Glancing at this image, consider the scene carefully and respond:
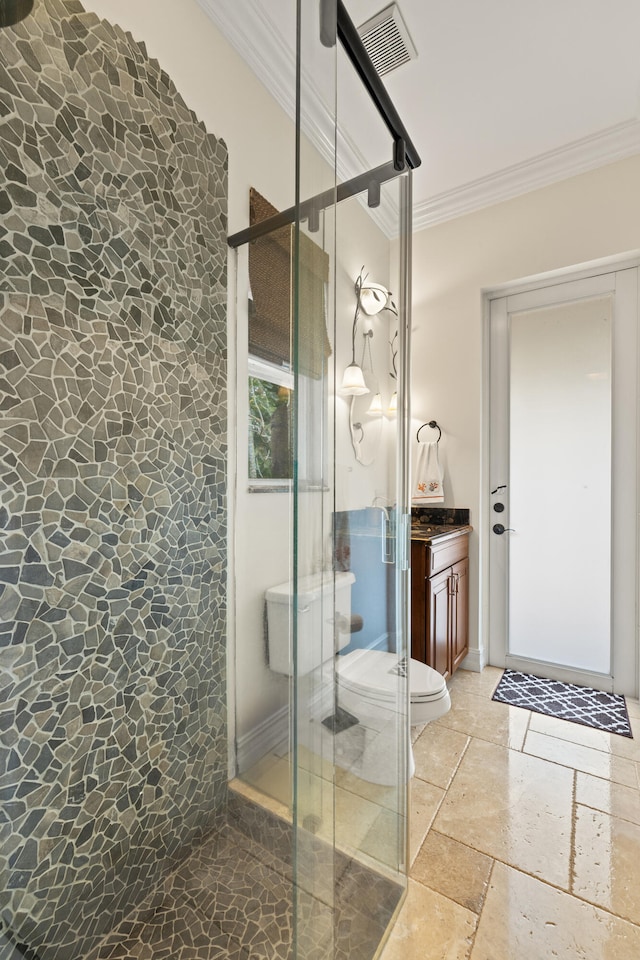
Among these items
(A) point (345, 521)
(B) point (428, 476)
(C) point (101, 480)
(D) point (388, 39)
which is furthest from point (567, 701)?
(D) point (388, 39)

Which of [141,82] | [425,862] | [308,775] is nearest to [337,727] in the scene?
[308,775]

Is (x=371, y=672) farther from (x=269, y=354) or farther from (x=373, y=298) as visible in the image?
(x=269, y=354)

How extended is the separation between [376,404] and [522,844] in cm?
149

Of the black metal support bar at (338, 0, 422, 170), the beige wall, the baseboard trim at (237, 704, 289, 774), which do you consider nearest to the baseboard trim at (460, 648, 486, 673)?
the beige wall

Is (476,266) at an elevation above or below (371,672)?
above

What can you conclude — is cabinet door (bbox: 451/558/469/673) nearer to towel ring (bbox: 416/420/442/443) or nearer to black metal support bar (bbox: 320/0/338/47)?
towel ring (bbox: 416/420/442/443)

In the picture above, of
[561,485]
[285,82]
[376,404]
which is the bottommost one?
[561,485]

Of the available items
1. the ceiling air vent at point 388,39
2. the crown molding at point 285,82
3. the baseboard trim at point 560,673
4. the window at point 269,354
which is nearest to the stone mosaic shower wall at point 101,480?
the window at point 269,354

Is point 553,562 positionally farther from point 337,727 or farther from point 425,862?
point 337,727

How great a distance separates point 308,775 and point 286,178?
2.10 metres

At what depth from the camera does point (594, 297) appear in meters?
2.51

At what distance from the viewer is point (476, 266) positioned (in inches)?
108

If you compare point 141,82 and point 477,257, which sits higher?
point 477,257

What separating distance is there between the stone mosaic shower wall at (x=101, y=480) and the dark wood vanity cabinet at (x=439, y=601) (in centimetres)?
102
